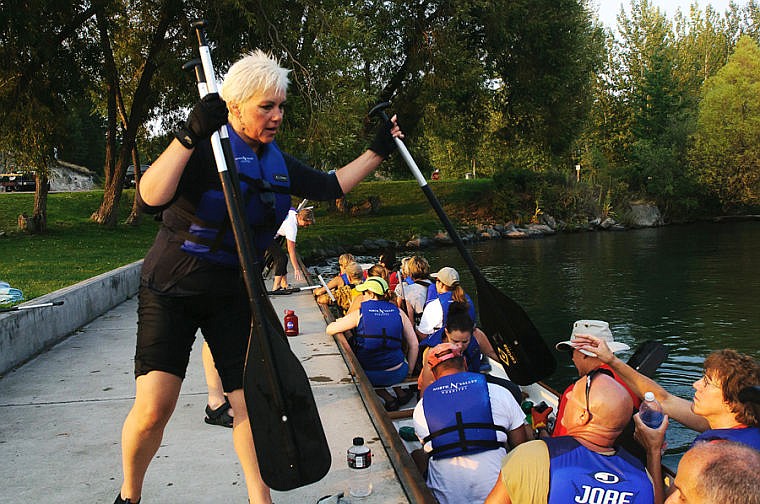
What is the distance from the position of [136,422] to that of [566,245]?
29.5m

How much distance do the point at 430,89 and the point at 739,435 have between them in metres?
25.0

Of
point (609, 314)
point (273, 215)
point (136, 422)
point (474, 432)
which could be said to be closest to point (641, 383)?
point (474, 432)

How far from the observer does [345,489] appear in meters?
3.95

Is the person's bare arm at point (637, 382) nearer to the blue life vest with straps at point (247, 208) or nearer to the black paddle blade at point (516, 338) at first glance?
the black paddle blade at point (516, 338)

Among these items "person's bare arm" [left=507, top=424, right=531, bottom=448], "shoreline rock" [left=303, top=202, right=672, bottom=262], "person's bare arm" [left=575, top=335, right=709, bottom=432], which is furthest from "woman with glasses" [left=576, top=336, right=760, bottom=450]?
"shoreline rock" [left=303, top=202, right=672, bottom=262]

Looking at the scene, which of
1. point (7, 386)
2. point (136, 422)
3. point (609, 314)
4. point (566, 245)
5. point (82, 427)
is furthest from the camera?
point (566, 245)

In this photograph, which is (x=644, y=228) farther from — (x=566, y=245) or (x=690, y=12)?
(x=690, y=12)

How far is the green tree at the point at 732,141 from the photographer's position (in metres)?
43.9

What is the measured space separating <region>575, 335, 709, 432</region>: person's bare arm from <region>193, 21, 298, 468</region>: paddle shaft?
185cm

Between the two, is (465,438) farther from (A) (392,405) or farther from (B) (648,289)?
(B) (648,289)

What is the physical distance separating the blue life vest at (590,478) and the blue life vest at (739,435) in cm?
40

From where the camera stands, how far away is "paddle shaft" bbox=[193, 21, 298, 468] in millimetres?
2814

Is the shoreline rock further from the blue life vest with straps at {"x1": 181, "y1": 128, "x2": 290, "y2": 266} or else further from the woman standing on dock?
the woman standing on dock

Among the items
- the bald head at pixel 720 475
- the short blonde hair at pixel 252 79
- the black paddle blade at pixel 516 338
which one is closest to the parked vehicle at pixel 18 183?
the black paddle blade at pixel 516 338
